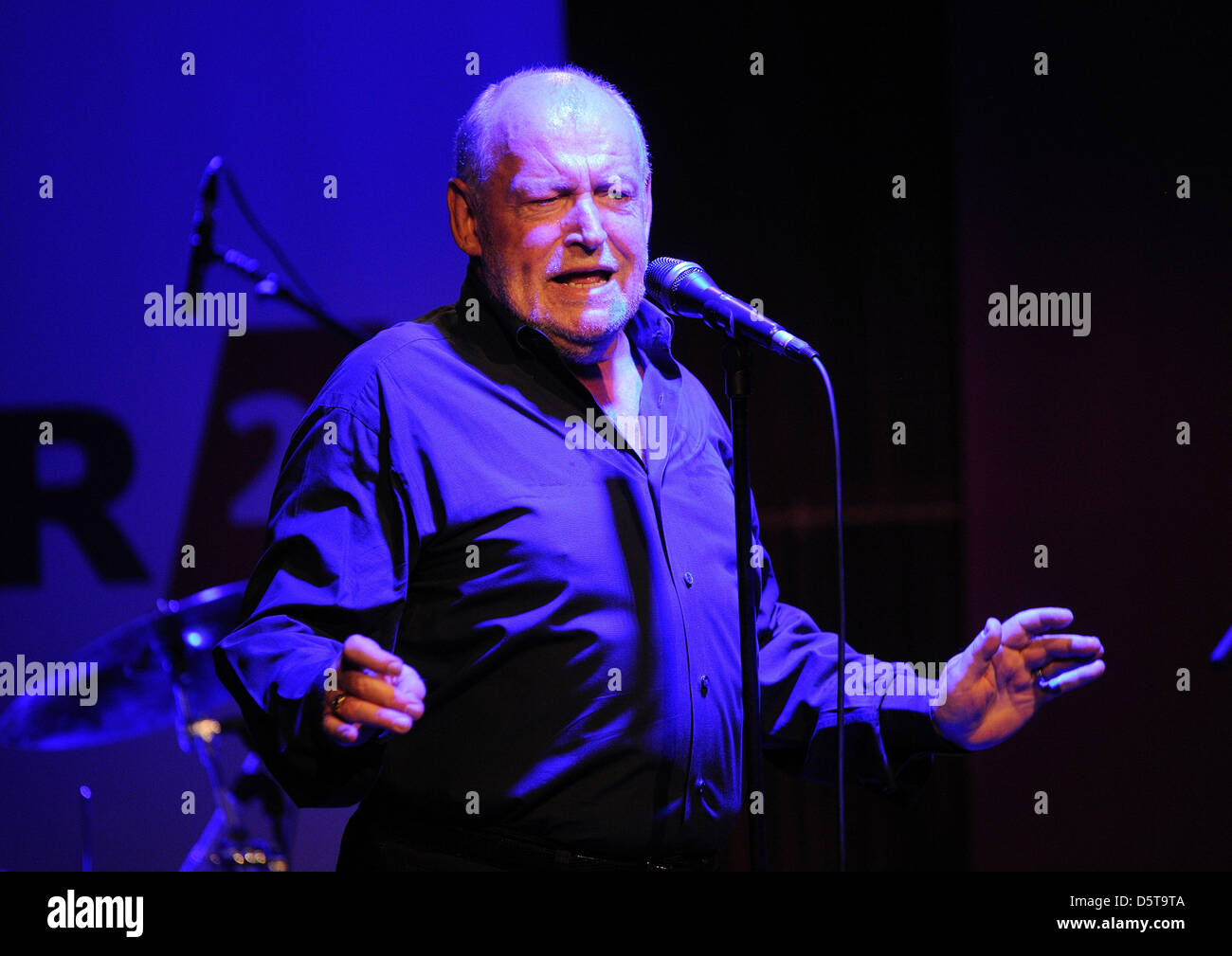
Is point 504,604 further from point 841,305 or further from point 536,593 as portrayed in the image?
point 841,305

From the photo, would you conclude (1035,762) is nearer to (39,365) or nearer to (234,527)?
(234,527)

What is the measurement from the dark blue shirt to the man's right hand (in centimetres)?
16

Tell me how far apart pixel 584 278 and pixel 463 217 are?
25 cm

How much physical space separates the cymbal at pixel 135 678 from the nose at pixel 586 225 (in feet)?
3.38

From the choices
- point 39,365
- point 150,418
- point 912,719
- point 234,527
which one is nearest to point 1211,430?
point 912,719

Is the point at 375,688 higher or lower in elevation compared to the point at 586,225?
lower

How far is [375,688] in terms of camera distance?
122 cm

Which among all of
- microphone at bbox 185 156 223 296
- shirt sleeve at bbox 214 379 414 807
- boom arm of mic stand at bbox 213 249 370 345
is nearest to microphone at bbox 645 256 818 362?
shirt sleeve at bbox 214 379 414 807

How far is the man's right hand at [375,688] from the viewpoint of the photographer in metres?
1.21

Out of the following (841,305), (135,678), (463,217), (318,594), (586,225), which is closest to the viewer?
(318,594)

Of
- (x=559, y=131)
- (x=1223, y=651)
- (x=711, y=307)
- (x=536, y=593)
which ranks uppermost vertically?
(x=559, y=131)

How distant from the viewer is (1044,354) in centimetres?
261

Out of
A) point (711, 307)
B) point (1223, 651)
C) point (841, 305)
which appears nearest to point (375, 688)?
point (711, 307)

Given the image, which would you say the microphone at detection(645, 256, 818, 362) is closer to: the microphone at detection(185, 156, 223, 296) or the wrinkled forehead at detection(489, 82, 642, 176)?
the wrinkled forehead at detection(489, 82, 642, 176)
